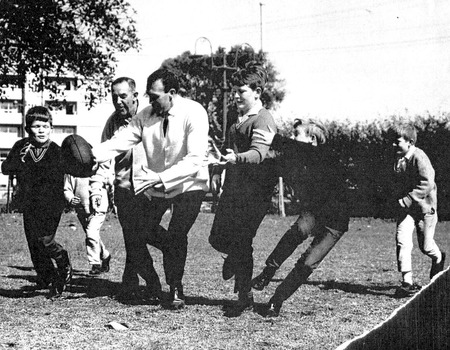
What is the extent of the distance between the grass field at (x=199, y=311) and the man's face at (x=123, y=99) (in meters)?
1.19

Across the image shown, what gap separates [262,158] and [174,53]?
1.05 m

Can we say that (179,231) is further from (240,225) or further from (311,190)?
(311,190)

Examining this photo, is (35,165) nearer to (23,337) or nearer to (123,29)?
(23,337)

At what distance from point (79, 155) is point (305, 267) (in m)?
1.41

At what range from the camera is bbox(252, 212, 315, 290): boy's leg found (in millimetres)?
3834

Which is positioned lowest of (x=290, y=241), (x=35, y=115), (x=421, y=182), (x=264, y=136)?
(x=290, y=241)

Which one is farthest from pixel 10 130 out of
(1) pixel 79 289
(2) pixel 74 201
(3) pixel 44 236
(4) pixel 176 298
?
(4) pixel 176 298

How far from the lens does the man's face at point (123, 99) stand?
4.52m

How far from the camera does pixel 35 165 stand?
4309 millimetres

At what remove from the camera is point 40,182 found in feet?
14.1

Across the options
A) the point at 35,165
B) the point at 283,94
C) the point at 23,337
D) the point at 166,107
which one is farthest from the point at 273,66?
the point at 23,337

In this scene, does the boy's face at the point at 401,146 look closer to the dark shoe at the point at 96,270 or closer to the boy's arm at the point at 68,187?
the boy's arm at the point at 68,187

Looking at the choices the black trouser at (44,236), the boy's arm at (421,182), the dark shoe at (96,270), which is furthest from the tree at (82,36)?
the boy's arm at (421,182)

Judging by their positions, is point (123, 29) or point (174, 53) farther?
point (123, 29)
